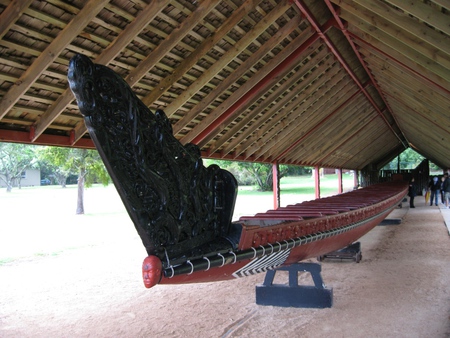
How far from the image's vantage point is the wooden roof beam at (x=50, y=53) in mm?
4359

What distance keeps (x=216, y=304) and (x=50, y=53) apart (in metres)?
3.52

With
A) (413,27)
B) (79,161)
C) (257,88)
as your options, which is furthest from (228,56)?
(79,161)

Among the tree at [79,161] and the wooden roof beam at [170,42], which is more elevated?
the wooden roof beam at [170,42]

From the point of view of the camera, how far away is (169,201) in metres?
3.03

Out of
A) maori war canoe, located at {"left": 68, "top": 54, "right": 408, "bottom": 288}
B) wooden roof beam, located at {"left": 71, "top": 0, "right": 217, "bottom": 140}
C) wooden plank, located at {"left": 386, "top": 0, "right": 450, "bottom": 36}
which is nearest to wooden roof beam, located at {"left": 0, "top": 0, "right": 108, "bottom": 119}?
wooden roof beam, located at {"left": 71, "top": 0, "right": 217, "bottom": 140}

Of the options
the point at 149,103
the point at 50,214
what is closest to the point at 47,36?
the point at 149,103

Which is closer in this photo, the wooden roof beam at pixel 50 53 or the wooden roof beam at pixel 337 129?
the wooden roof beam at pixel 50 53

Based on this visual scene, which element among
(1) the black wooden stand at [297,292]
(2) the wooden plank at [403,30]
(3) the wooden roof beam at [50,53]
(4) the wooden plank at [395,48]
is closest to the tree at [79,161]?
(3) the wooden roof beam at [50,53]

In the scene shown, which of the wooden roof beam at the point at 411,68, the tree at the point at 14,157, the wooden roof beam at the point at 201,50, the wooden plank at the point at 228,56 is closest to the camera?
the wooden roof beam at the point at 201,50

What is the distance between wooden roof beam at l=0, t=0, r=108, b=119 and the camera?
4.36m

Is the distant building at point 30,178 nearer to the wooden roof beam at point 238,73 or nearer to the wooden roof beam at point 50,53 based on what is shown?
the wooden roof beam at point 238,73

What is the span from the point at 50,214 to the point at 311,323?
608 inches

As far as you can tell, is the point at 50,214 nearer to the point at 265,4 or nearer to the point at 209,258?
the point at 265,4

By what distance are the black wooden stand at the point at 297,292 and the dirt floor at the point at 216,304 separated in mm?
96
